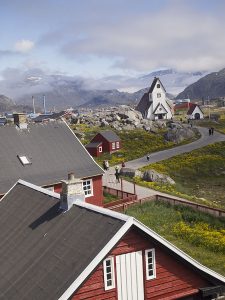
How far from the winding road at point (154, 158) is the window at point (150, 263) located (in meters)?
23.7

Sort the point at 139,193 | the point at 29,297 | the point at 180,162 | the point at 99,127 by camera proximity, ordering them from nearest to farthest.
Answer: the point at 29,297 < the point at 139,193 < the point at 180,162 < the point at 99,127

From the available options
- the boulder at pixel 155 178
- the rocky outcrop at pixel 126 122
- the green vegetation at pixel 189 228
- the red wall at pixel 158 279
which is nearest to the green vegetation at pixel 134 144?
the rocky outcrop at pixel 126 122

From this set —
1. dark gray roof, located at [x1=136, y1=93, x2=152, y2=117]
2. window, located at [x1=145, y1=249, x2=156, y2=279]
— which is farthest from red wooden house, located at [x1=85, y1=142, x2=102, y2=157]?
window, located at [x1=145, y1=249, x2=156, y2=279]

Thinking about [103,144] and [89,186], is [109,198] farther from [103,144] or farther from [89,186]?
[103,144]

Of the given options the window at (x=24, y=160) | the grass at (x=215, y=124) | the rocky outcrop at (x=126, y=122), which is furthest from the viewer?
the grass at (x=215, y=124)

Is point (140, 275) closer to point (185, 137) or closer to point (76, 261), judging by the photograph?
point (76, 261)

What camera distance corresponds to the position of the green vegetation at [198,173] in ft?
164

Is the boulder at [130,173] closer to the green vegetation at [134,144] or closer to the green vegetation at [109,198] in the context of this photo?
the green vegetation at [134,144]

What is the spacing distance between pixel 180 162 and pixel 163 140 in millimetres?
21862

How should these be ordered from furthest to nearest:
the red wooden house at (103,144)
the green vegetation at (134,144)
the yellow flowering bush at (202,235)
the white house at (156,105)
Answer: the white house at (156,105)
the red wooden house at (103,144)
the green vegetation at (134,144)
the yellow flowering bush at (202,235)

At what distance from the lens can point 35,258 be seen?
16797 millimetres

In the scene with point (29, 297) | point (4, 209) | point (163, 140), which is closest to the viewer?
point (29, 297)

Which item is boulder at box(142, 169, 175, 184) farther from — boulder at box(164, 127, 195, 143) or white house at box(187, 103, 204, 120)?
white house at box(187, 103, 204, 120)

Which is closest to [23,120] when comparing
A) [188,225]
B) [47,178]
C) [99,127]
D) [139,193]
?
[47,178]
